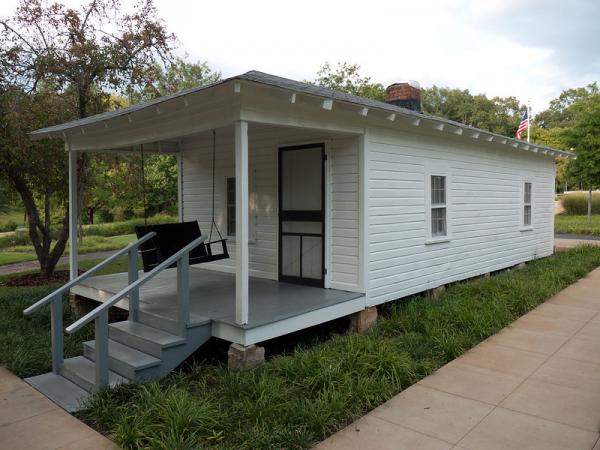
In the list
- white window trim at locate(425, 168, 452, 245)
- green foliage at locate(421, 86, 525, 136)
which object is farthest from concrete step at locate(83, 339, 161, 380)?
green foliage at locate(421, 86, 525, 136)

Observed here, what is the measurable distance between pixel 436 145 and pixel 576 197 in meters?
30.1

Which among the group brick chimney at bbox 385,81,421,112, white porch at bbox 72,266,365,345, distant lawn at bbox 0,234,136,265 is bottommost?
distant lawn at bbox 0,234,136,265

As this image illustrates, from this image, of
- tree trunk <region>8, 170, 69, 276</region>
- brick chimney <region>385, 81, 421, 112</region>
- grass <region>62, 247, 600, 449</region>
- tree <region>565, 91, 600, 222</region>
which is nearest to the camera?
grass <region>62, 247, 600, 449</region>

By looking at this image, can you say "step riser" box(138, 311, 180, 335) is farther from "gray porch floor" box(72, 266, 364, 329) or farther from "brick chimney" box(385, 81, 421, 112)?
"brick chimney" box(385, 81, 421, 112)

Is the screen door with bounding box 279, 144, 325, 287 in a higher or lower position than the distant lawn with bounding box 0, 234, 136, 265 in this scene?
higher

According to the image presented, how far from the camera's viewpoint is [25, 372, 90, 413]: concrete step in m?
4.10

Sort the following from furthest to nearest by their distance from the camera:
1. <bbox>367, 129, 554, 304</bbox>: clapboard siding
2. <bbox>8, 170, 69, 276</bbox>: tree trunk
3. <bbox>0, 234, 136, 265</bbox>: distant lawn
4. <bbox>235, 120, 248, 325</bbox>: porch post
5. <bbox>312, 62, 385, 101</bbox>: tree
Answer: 1. <bbox>312, 62, 385, 101</bbox>: tree
2. <bbox>0, 234, 136, 265</bbox>: distant lawn
3. <bbox>8, 170, 69, 276</bbox>: tree trunk
4. <bbox>367, 129, 554, 304</bbox>: clapboard siding
5. <bbox>235, 120, 248, 325</bbox>: porch post

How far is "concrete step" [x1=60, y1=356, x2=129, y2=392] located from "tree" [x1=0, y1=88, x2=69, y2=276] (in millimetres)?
5361

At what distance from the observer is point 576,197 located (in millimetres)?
32562

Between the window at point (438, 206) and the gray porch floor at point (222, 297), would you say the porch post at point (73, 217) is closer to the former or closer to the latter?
the gray porch floor at point (222, 297)

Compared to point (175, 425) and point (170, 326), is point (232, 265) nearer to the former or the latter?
point (170, 326)

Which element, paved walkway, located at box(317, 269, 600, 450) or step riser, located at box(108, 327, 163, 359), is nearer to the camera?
paved walkway, located at box(317, 269, 600, 450)

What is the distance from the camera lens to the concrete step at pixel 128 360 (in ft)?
14.2

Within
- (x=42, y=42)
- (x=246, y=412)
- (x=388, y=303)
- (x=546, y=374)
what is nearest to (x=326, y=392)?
(x=246, y=412)
